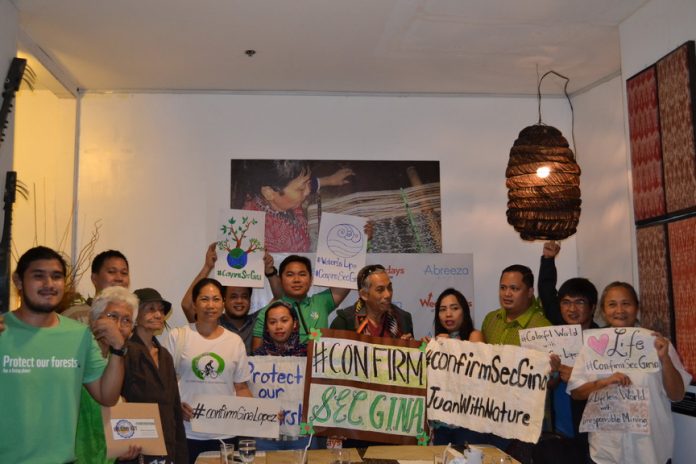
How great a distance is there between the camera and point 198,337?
4.39 m

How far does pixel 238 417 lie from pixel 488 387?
1.43 metres

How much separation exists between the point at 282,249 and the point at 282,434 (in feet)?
6.75

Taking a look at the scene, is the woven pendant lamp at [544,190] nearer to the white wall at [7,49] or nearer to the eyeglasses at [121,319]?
the eyeglasses at [121,319]

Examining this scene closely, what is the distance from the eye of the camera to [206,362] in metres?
4.29

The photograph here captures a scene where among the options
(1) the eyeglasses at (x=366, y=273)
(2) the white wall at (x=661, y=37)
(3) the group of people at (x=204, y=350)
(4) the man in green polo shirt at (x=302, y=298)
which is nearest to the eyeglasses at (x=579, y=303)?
(3) the group of people at (x=204, y=350)

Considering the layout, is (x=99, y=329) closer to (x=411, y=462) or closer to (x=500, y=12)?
(x=411, y=462)

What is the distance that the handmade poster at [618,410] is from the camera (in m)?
3.81

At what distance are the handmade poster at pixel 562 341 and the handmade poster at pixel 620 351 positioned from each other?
0.06m

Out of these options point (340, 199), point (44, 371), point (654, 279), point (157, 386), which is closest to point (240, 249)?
point (340, 199)

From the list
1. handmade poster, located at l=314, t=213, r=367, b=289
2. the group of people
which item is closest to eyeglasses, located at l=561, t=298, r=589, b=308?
the group of people

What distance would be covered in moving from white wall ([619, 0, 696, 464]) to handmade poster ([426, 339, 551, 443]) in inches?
40.4

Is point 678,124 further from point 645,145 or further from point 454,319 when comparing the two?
point 454,319

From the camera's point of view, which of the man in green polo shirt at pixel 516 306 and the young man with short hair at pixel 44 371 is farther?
the man in green polo shirt at pixel 516 306

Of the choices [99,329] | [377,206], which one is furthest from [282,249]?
[99,329]
